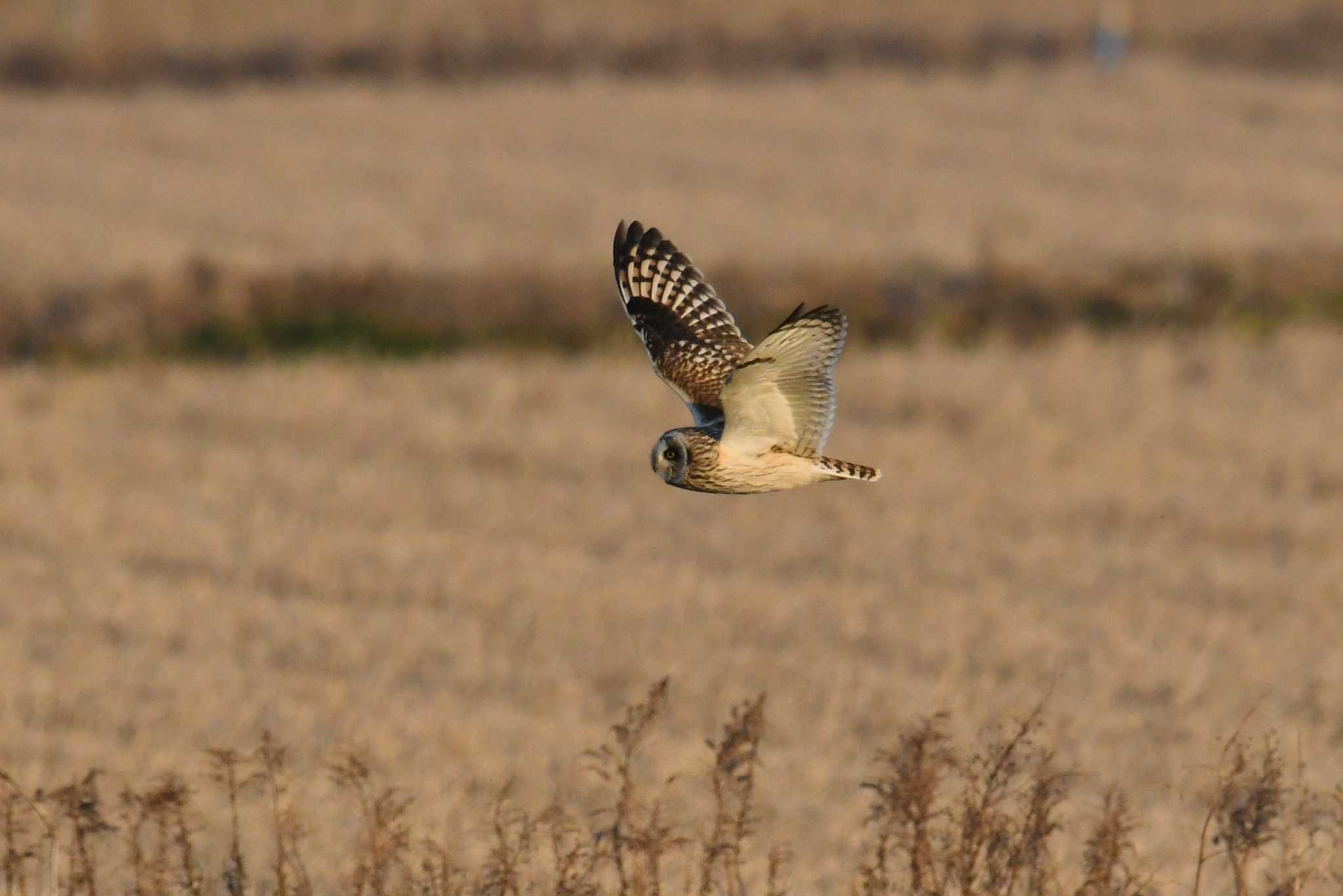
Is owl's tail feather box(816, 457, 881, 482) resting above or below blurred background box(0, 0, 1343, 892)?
below

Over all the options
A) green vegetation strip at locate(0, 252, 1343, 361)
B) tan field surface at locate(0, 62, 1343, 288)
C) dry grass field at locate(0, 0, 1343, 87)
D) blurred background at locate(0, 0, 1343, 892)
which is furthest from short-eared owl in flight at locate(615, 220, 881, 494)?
dry grass field at locate(0, 0, 1343, 87)

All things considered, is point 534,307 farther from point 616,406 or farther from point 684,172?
point 684,172

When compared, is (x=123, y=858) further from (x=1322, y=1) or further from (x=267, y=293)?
(x=1322, y=1)

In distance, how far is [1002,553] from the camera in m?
12.1

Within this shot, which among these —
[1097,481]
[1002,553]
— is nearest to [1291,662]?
[1002,553]

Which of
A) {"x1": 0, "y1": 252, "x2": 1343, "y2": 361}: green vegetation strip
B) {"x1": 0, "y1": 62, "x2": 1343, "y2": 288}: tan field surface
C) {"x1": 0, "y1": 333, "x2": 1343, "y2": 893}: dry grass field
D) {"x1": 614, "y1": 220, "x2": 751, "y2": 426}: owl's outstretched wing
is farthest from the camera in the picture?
{"x1": 0, "y1": 62, "x2": 1343, "y2": 288}: tan field surface

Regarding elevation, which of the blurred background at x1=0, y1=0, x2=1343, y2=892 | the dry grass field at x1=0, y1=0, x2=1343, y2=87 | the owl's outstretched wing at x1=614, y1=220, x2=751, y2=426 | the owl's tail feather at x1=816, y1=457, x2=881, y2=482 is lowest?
the owl's tail feather at x1=816, y1=457, x2=881, y2=482

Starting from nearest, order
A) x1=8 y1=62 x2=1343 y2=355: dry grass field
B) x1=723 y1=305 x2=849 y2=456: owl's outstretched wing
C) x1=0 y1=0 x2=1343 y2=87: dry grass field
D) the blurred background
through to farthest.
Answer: x1=723 y1=305 x2=849 y2=456: owl's outstretched wing
the blurred background
x1=8 y1=62 x2=1343 y2=355: dry grass field
x1=0 y1=0 x2=1343 y2=87: dry grass field

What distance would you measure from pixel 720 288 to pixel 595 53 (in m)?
11.5

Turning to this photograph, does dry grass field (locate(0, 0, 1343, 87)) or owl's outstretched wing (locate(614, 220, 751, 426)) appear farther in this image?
dry grass field (locate(0, 0, 1343, 87))

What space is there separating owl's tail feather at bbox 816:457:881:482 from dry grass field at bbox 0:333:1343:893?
194 centimetres

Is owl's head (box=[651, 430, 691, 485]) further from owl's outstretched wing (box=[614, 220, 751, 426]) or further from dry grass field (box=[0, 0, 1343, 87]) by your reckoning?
dry grass field (box=[0, 0, 1343, 87])

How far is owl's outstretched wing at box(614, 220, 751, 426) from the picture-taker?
4887 mm

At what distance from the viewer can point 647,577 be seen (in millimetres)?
11438
